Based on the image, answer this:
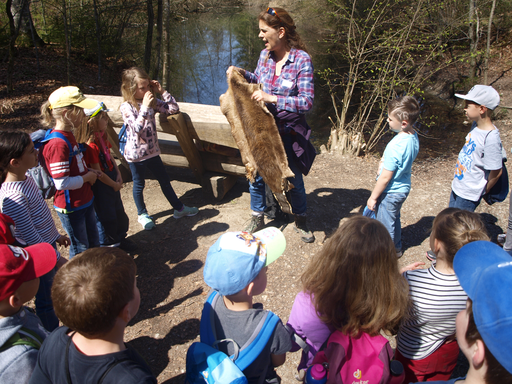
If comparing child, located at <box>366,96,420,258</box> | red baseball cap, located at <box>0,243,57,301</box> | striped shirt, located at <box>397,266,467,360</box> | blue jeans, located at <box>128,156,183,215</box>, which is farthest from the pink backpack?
blue jeans, located at <box>128,156,183,215</box>

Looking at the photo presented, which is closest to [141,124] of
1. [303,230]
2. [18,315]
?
[303,230]

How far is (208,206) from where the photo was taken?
4480mm

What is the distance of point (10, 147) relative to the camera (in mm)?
2068

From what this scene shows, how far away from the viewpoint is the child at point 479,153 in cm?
276

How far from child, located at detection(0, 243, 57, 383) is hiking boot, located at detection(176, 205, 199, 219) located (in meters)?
2.60

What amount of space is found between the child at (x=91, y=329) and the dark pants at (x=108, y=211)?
6.75 feet

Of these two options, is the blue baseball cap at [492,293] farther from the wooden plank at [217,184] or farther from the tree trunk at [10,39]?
the tree trunk at [10,39]

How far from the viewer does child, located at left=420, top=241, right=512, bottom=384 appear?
2.44 ft

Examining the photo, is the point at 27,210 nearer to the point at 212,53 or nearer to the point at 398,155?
the point at 398,155

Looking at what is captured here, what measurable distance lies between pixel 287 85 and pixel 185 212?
6.81 ft

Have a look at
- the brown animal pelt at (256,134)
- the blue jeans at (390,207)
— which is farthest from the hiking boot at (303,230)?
the blue jeans at (390,207)

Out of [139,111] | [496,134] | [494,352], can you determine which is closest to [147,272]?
[139,111]

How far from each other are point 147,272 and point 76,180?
1.22 meters

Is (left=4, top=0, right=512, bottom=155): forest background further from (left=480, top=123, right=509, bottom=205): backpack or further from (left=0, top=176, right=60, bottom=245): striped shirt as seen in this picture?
(left=0, top=176, right=60, bottom=245): striped shirt
